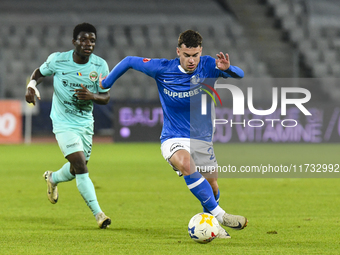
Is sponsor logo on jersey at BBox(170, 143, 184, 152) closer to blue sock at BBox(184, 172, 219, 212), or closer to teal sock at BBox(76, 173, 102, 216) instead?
blue sock at BBox(184, 172, 219, 212)

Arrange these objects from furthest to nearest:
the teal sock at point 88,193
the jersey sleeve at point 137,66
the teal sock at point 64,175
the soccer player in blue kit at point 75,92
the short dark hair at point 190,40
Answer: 1. the teal sock at point 64,175
2. the soccer player in blue kit at point 75,92
3. the teal sock at point 88,193
4. the jersey sleeve at point 137,66
5. the short dark hair at point 190,40

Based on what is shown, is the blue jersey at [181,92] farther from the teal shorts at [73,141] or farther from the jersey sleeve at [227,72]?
the teal shorts at [73,141]

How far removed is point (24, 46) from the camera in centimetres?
2328

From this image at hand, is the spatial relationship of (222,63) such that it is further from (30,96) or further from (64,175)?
(64,175)

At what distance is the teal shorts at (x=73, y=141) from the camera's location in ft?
19.9

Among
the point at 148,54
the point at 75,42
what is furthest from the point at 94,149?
the point at 75,42

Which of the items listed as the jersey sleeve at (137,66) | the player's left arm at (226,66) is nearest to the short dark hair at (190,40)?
the player's left arm at (226,66)

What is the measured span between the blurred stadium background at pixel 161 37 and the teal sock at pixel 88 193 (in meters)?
13.9

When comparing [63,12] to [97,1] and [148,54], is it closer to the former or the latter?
[97,1]

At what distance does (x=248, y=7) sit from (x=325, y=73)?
513 cm

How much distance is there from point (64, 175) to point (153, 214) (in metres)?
1.16

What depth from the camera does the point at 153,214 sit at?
259 inches

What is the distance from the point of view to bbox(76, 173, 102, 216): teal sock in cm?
586

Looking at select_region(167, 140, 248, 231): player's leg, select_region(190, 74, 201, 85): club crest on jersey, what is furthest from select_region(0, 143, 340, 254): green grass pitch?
select_region(190, 74, 201, 85): club crest on jersey
